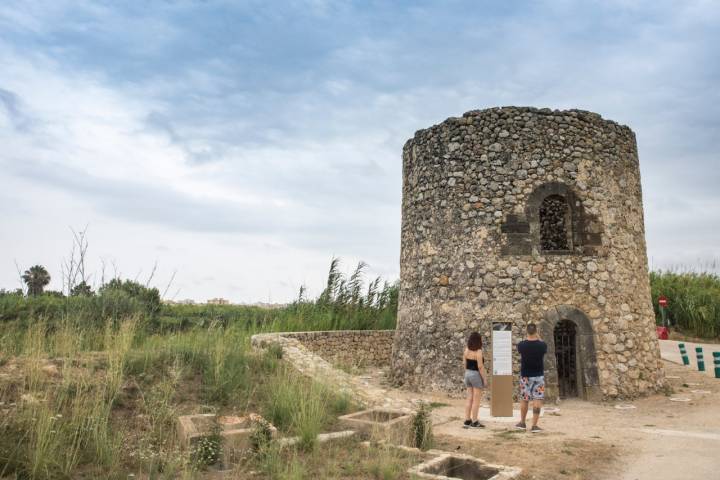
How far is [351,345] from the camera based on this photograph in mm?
14547

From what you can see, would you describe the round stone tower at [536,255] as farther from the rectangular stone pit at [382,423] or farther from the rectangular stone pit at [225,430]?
the rectangular stone pit at [225,430]

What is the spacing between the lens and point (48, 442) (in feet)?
15.1

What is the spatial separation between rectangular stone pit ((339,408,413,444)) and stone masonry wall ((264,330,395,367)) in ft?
19.4

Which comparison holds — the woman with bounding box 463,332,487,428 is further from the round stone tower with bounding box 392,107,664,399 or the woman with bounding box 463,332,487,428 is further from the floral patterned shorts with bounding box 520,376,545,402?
the round stone tower with bounding box 392,107,664,399

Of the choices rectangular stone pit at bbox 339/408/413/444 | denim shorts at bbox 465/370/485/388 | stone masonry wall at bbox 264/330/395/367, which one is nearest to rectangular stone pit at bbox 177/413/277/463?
rectangular stone pit at bbox 339/408/413/444

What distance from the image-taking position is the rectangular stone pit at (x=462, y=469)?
16.4 ft

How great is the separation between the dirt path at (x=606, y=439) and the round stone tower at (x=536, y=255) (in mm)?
844

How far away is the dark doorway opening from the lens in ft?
34.4

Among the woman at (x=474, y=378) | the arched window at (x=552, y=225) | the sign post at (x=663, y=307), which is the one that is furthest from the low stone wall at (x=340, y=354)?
the sign post at (x=663, y=307)

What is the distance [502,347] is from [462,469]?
3648 millimetres

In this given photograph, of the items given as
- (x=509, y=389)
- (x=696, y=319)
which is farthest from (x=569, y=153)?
(x=696, y=319)

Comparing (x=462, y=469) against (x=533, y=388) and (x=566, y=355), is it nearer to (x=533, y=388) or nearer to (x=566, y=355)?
(x=533, y=388)

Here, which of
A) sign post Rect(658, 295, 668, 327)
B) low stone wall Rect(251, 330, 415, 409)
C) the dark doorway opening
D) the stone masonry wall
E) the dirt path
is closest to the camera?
the dirt path

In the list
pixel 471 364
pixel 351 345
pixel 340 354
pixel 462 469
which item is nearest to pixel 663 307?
pixel 351 345
